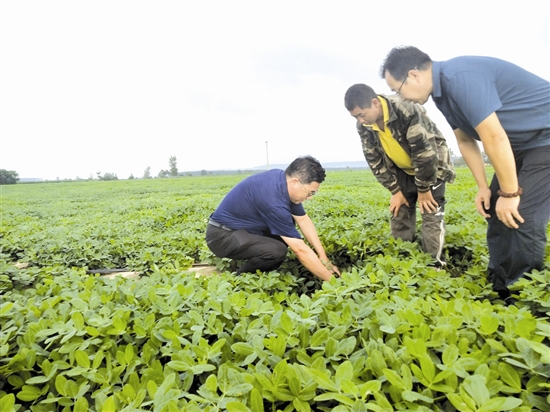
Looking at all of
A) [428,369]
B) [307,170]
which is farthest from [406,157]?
[428,369]

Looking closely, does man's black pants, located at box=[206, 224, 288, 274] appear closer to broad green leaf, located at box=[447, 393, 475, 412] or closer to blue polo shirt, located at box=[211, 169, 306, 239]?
blue polo shirt, located at box=[211, 169, 306, 239]

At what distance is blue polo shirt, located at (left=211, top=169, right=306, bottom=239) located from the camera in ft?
9.98

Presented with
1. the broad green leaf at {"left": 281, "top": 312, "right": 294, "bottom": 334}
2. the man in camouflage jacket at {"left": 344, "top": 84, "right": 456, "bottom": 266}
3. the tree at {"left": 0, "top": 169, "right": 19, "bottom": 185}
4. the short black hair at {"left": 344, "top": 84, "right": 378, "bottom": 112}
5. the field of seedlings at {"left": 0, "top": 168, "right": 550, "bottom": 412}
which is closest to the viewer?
the field of seedlings at {"left": 0, "top": 168, "right": 550, "bottom": 412}

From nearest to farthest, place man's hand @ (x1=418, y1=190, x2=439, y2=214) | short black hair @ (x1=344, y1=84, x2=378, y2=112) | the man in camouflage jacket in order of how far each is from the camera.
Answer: short black hair @ (x1=344, y1=84, x2=378, y2=112), the man in camouflage jacket, man's hand @ (x1=418, y1=190, x2=439, y2=214)

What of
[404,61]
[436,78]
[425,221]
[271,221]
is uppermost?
[404,61]

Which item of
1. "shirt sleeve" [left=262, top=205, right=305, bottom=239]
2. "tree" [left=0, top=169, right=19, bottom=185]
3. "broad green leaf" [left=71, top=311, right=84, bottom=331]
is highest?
"tree" [left=0, top=169, right=19, bottom=185]

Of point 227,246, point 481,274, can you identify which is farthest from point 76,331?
point 481,274

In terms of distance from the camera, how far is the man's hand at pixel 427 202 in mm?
3318

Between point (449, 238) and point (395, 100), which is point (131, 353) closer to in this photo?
point (395, 100)

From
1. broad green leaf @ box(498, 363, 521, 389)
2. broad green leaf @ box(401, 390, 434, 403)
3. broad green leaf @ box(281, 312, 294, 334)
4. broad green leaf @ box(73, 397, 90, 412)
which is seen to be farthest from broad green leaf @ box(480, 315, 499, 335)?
broad green leaf @ box(73, 397, 90, 412)

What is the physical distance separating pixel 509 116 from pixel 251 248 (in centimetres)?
224

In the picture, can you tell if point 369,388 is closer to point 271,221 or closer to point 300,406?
point 300,406

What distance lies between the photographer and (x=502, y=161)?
2072 mm

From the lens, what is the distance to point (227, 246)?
3.48 metres
